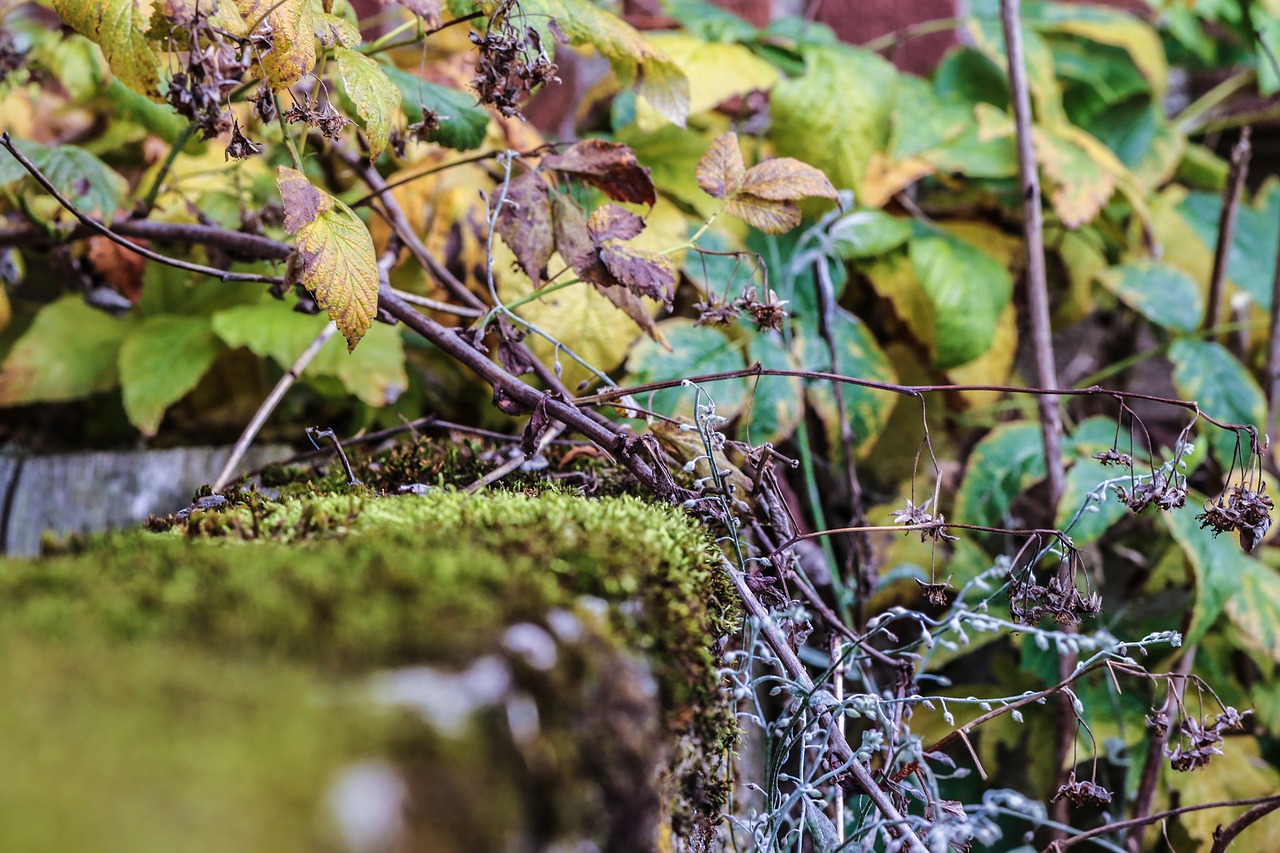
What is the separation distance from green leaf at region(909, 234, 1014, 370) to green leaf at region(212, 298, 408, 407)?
37.3 inches

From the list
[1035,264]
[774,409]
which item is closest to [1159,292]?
[1035,264]

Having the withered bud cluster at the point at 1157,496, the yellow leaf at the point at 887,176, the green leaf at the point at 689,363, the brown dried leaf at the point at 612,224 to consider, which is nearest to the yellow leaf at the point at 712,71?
the yellow leaf at the point at 887,176

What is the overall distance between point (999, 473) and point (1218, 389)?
41cm

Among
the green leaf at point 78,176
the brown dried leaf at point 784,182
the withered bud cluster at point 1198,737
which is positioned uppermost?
the brown dried leaf at point 784,182

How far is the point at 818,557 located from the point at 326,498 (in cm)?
68

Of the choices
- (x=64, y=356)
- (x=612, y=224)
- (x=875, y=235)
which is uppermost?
(x=612, y=224)

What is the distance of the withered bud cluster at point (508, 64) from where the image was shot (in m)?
0.85

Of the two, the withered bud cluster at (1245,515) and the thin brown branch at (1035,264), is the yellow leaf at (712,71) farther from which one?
the withered bud cluster at (1245,515)

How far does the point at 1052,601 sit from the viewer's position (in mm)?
807

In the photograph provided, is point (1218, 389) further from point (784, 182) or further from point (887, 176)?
point (784, 182)

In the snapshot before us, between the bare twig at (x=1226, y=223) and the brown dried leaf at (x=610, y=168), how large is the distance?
1.21m

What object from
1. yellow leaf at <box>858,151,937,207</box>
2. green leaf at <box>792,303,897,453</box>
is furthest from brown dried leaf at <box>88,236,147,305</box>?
yellow leaf at <box>858,151,937,207</box>

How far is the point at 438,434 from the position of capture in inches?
60.0

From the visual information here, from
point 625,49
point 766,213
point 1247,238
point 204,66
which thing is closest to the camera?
point 204,66
